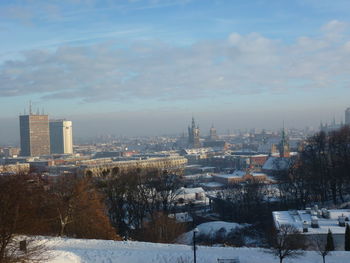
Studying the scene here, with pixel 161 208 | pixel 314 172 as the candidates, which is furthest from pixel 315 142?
pixel 161 208

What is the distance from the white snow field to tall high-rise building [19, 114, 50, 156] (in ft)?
531

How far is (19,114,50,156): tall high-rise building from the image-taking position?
174875 mm

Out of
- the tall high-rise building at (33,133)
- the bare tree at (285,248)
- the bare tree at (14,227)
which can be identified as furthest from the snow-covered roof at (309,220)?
the tall high-rise building at (33,133)

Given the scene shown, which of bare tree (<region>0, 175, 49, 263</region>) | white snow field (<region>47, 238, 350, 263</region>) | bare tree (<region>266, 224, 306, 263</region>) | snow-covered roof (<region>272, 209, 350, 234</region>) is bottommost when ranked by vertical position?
snow-covered roof (<region>272, 209, 350, 234</region>)

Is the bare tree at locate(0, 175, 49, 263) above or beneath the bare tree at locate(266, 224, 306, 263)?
above

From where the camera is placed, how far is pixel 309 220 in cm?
2522

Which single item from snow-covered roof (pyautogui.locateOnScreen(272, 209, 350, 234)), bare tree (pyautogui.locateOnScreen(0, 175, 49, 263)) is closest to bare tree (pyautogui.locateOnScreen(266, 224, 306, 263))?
snow-covered roof (pyautogui.locateOnScreen(272, 209, 350, 234))

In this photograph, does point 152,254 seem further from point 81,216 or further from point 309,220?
point 309,220

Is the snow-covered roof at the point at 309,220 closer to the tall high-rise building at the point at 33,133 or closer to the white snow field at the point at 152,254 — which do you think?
the white snow field at the point at 152,254

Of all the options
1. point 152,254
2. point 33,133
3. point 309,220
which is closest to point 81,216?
point 152,254

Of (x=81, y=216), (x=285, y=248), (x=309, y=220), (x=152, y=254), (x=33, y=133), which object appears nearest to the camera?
(x=285, y=248)

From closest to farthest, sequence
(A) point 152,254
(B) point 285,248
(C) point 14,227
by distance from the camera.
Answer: (C) point 14,227
(B) point 285,248
(A) point 152,254

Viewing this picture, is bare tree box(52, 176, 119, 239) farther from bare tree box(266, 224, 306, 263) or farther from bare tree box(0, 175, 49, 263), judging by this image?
bare tree box(0, 175, 49, 263)

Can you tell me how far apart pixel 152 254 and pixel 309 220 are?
36.4ft
